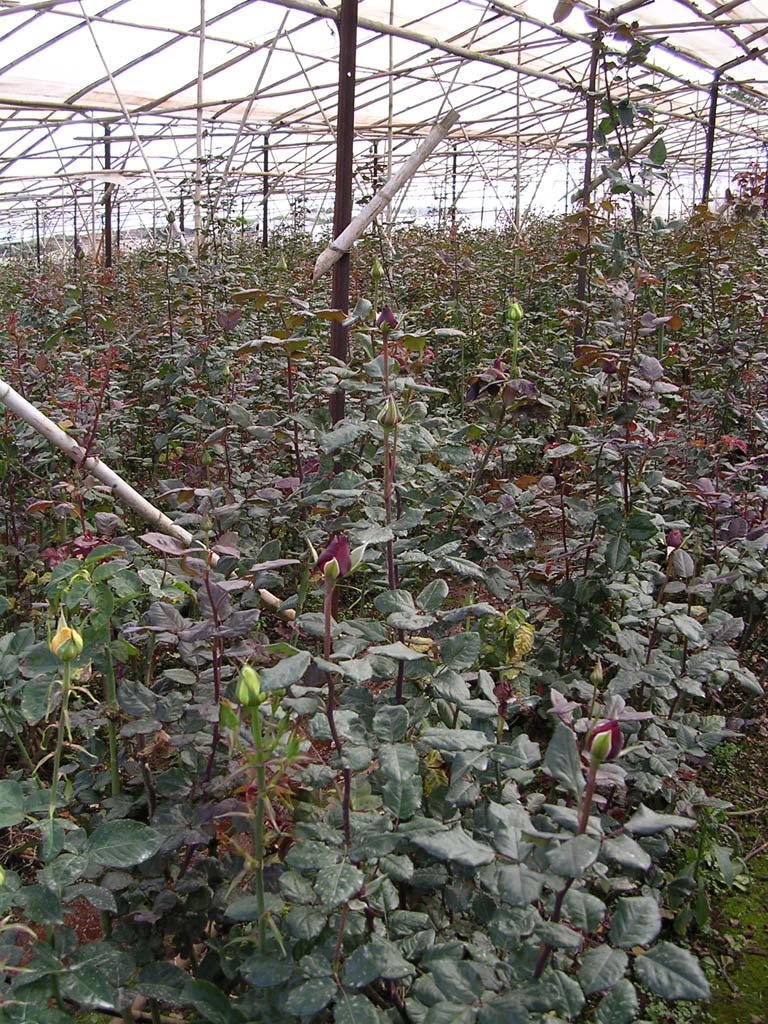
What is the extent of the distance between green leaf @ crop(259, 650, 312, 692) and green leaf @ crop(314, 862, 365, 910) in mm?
236

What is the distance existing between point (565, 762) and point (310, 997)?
0.40 meters

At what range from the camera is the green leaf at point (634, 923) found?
0.96 m

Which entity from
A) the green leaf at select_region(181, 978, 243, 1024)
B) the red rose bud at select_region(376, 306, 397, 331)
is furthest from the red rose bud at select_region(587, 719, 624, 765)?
the red rose bud at select_region(376, 306, 397, 331)

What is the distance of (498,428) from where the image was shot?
185 cm

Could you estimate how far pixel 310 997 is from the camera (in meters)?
0.96

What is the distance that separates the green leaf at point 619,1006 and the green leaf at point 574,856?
0.61 ft

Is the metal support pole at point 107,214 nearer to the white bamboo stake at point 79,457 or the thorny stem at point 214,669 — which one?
the white bamboo stake at point 79,457

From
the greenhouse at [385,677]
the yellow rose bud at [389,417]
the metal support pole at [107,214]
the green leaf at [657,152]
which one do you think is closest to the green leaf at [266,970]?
Result: the greenhouse at [385,677]

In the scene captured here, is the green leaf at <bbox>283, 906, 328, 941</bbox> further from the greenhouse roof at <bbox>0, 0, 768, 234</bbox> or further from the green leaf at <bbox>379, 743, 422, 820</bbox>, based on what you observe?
the greenhouse roof at <bbox>0, 0, 768, 234</bbox>

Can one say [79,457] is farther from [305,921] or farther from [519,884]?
[519,884]

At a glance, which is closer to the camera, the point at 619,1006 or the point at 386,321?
the point at 619,1006

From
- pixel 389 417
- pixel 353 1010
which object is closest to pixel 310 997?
pixel 353 1010

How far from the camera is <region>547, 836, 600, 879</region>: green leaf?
88cm

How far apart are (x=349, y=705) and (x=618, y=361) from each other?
48.8 inches
